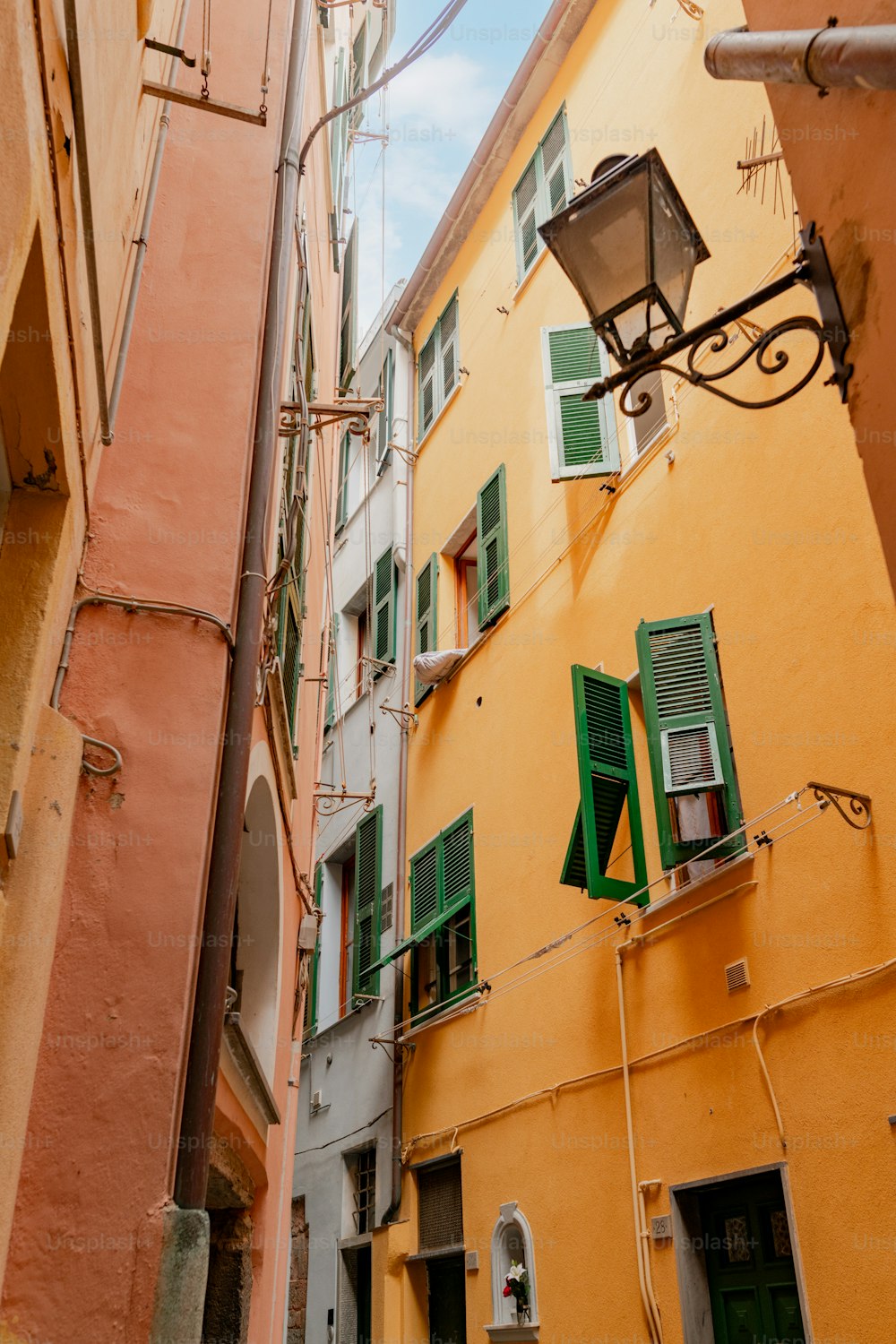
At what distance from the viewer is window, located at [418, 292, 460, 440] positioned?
13.4 meters

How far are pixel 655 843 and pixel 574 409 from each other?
3931mm

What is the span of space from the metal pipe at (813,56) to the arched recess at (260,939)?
4.27 meters

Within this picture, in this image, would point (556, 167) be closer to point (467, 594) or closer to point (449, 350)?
point (449, 350)

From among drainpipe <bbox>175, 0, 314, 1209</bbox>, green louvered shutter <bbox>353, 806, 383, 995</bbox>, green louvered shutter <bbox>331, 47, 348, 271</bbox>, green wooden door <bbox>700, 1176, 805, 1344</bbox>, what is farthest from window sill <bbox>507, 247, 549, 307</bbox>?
green wooden door <bbox>700, 1176, 805, 1344</bbox>

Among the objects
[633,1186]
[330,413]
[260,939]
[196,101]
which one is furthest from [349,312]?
[633,1186]

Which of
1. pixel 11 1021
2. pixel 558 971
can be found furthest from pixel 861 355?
pixel 558 971

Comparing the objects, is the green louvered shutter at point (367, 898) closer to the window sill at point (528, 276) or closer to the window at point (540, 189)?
the window sill at point (528, 276)

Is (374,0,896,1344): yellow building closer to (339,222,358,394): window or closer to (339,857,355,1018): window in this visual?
(339,857,355,1018): window

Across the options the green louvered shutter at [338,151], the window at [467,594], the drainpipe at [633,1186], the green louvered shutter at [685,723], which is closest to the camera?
the drainpipe at [633,1186]

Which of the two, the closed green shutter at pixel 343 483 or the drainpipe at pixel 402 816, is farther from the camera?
the closed green shutter at pixel 343 483

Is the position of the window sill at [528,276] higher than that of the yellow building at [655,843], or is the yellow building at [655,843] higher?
the window sill at [528,276]

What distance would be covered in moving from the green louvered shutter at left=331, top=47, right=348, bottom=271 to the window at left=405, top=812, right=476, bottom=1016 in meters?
5.83

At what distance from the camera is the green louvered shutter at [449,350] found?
13.2m

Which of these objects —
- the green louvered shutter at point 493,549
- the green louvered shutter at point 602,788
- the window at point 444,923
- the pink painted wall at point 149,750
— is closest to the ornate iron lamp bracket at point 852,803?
the green louvered shutter at point 602,788
